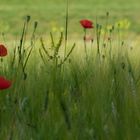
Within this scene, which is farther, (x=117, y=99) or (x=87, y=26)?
(x=87, y=26)

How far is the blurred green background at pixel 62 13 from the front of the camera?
44.2ft

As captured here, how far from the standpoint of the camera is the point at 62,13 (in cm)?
1551

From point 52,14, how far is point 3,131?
13.9 m

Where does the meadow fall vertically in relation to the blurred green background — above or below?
above

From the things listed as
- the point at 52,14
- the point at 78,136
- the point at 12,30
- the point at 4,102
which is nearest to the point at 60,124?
the point at 78,136

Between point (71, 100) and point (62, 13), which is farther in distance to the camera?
point (62, 13)

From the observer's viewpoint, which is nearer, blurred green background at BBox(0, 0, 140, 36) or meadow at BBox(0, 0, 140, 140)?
meadow at BBox(0, 0, 140, 140)

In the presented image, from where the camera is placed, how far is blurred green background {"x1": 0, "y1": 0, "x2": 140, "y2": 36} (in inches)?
530

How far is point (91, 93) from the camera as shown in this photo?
1.68 metres

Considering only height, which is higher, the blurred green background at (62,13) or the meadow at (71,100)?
the meadow at (71,100)

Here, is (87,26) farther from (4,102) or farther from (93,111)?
(93,111)

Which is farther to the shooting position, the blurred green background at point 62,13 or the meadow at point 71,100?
the blurred green background at point 62,13

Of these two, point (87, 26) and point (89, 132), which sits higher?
point (87, 26)

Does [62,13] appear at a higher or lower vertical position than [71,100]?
lower
